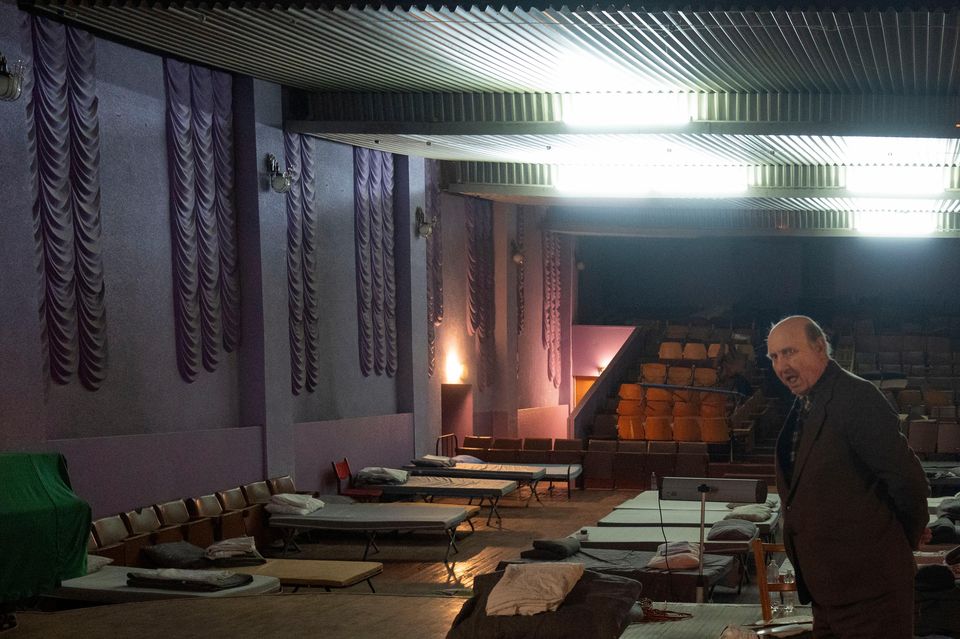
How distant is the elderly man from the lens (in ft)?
11.9

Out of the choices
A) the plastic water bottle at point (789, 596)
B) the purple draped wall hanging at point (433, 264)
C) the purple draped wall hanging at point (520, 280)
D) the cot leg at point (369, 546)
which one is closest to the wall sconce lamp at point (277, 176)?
the cot leg at point (369, 546)

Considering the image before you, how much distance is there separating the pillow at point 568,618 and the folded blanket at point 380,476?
7226 mm

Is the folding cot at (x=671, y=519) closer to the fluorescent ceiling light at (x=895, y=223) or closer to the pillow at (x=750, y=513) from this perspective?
the pillow at (x=750, y=513)

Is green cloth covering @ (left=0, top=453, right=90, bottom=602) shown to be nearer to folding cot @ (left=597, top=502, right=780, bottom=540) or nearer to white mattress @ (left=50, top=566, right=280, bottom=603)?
white mattress @ (left=50, top=566, right=280, bottom=603)

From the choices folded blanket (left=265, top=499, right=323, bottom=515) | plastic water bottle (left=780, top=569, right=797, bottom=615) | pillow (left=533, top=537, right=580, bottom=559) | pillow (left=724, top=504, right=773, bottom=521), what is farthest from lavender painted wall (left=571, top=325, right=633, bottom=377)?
pillow (left=533, top=537, right=580, bottom=559)

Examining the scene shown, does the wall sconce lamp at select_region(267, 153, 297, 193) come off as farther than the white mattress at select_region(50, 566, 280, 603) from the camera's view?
Yes

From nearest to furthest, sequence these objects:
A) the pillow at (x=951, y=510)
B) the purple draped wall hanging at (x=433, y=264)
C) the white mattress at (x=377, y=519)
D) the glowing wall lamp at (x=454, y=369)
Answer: the pillow at (x=951, y=510) < the white mattress at (x=377, y=519) < the purple draped wall hanging at (x=433, y=264) < the glowing wall lamp at (x=454, y=369)

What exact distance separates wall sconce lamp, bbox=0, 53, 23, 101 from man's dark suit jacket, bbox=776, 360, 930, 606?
6250 mm

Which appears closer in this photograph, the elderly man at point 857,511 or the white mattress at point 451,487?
the elderly man at point 857,511

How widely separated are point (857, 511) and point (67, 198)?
736cm

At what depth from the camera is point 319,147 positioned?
43.6 ft

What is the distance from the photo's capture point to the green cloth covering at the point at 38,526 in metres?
7.23

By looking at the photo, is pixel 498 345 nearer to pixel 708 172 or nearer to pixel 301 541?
pixel 708 172

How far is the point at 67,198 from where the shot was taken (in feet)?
30.7
